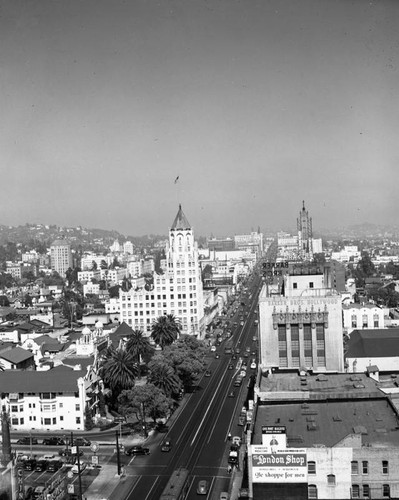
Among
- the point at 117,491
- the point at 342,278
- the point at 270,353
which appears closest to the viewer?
the point at 117,491

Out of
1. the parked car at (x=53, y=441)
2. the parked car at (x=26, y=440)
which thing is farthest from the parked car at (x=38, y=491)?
the parked car at (x=26, y=440)

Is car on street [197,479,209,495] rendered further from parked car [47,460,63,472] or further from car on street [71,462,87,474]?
parked car [47,460,63,472]

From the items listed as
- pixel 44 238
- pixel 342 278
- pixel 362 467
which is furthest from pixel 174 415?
pixel 44 238

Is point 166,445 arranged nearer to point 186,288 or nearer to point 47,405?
A: point 47,405

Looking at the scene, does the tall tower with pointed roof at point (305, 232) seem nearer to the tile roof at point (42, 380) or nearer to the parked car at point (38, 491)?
the tile roof at point (42, 380)

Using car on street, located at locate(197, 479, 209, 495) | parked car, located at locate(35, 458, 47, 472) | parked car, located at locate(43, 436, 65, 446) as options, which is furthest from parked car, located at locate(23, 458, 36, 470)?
car on street, located at locate(197, 479, 209, 495)

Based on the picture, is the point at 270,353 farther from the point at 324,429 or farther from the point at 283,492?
the point at 283,492

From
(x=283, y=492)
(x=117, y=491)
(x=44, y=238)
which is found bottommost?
(x=117, y=491)
